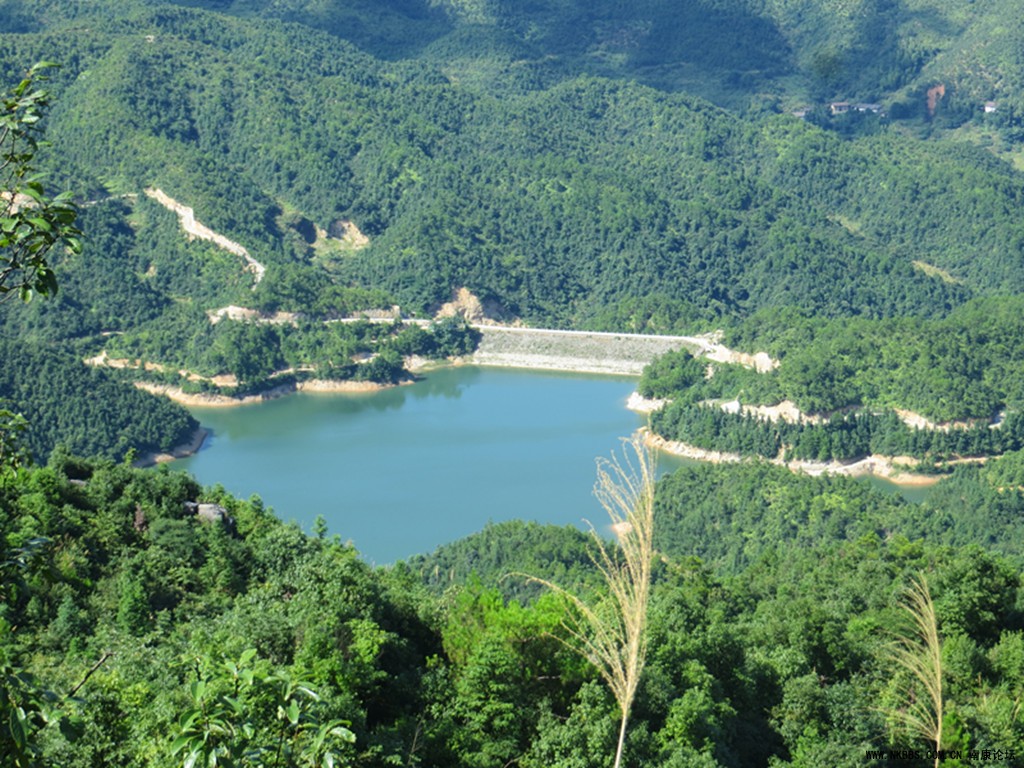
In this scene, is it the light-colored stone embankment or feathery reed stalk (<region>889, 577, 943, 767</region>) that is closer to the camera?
feathery reed stalk (<region>889, 577, 943, 767</region>)

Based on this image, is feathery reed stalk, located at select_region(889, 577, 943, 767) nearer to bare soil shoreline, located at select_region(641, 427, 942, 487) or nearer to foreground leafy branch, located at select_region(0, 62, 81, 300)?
foreground leafy branch, located at select_region(0, 62, 81, 300)

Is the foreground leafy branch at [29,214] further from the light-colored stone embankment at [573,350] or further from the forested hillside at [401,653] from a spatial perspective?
the light-colored stone embankment at [573,350]


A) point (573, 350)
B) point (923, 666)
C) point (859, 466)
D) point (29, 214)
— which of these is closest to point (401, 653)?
point (923, 666)

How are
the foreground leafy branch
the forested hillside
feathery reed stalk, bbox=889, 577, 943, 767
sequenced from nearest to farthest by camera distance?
the foreground leafy branch
feathery reed stalk, bbox=889, 577, 943, 767
the forested hillside

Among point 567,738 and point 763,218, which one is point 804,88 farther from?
point 567,738

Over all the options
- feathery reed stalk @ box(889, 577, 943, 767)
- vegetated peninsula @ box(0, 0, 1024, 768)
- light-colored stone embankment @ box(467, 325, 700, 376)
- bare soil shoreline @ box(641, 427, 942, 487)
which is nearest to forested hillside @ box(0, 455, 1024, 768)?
vegetated peninsula @ box(0, 0, 1024, 768)

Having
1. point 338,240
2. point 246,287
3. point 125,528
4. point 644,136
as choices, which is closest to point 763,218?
point 644,136
